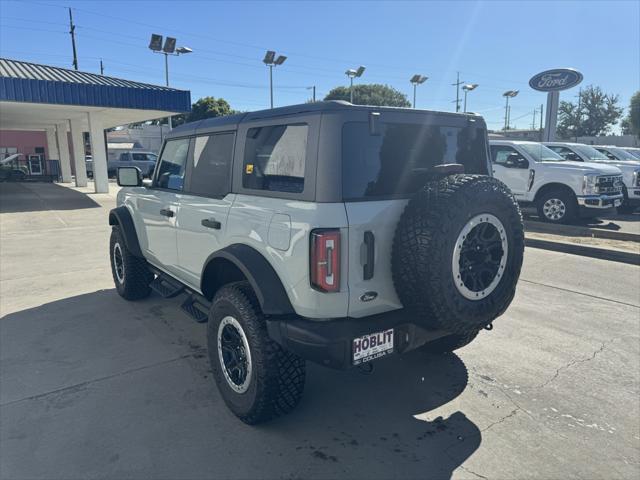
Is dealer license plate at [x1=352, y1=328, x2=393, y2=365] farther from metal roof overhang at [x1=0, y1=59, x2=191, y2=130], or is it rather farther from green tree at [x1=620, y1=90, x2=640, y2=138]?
green tree at [x1=620, y1=90, x2=640, y2=138]

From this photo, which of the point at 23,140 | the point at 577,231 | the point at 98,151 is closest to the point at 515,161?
the point at 577,231

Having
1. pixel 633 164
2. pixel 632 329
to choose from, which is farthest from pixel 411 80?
pixel 632 329

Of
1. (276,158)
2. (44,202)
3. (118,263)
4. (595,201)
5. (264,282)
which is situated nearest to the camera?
(264,282)

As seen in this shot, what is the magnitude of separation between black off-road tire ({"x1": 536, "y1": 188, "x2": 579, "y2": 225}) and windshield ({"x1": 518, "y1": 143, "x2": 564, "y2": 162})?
89 centimetres

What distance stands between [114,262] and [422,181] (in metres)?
4.18

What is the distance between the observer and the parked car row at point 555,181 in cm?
993

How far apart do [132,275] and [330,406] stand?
304 cm

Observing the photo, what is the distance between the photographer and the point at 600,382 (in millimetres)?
3482

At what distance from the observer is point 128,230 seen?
16.0 ft

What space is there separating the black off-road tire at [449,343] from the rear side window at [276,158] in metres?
1.76

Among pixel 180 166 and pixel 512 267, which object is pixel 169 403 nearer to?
pixel 180 166

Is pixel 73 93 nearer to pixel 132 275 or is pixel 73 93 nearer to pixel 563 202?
pixel 132 275

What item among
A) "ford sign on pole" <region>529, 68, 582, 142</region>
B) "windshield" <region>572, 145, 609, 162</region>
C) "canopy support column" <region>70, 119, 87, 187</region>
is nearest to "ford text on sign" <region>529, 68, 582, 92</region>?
"ford sign on pole" <region>529, 68, 582, 142</region>

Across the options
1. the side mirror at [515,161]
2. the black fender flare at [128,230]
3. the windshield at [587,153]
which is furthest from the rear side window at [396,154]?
the windshield at [587,153]
